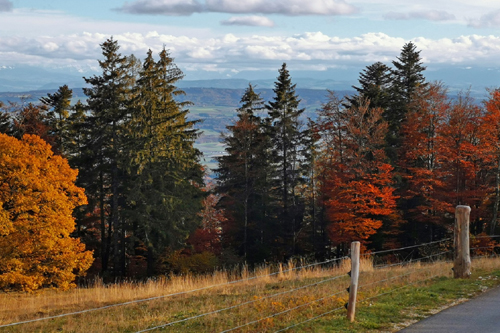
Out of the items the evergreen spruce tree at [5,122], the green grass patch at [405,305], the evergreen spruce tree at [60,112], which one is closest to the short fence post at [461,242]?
the green grass patch at [405,305]

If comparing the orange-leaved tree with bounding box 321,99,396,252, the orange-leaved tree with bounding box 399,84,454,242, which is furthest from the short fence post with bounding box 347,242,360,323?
the orange-leaved tree with bounding box 399,84,454,242

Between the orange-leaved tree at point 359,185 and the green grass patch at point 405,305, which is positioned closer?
the green grass patch at point 405,305

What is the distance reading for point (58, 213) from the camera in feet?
86.0

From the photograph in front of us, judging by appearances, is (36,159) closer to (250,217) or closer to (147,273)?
(147,273)

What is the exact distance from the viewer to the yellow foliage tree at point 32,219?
25.2 metres

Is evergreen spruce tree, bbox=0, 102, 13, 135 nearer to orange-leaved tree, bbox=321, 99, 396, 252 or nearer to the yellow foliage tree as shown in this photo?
the yellow foliage tree

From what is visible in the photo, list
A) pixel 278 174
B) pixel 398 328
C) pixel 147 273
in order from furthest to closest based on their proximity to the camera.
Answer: pixel 278 174 < pixel 147 273 < pixel 398 328

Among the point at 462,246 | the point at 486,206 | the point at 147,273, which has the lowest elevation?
the point at 147,273

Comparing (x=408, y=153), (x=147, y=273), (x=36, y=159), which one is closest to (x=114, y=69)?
(x=36, y=159)

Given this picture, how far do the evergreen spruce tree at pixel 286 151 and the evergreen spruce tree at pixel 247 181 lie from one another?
3.78 feet

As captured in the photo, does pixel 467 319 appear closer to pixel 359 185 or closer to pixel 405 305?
pixel 405 305

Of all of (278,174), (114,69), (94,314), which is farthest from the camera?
(278,174)

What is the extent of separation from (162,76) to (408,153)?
20.9 metres

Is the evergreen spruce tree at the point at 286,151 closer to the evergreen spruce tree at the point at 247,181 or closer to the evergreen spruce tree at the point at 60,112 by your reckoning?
the evergreen spruce tree at the point at 247,181
